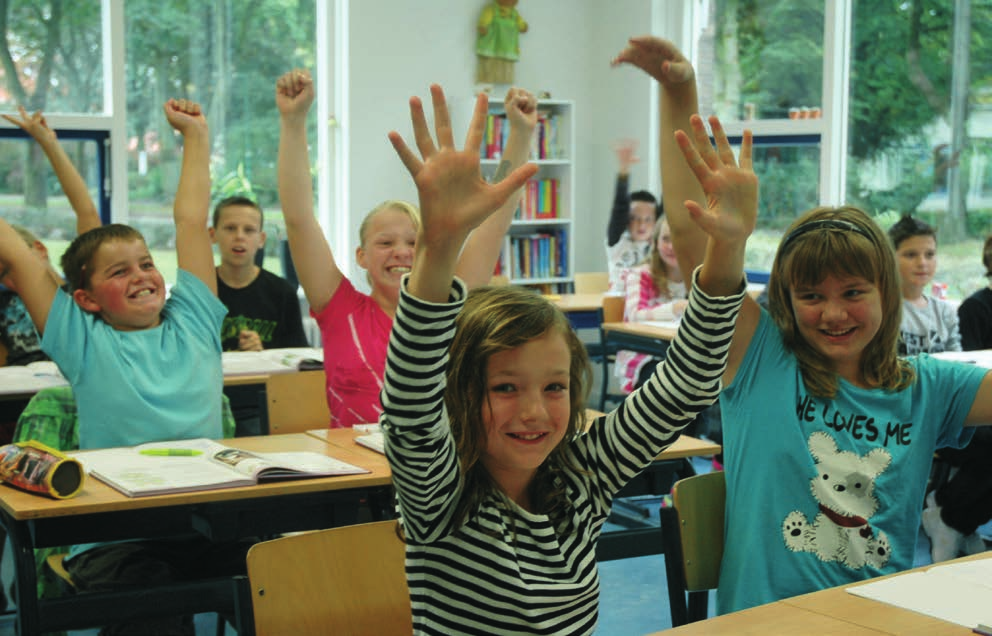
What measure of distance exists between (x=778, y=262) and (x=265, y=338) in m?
2.91

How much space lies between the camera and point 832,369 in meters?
1.99

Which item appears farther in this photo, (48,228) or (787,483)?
(48,228)

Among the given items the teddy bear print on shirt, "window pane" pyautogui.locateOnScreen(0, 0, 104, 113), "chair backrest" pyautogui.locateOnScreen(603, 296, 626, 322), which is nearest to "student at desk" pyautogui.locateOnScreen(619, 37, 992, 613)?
the teddy bear print on shirt

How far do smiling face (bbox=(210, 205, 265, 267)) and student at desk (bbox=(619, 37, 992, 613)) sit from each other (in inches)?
116

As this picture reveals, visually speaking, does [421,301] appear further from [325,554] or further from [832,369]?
[832,369]

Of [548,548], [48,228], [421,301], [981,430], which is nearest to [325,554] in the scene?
[548,548]

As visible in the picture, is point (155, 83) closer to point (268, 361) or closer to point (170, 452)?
point (268, 361)

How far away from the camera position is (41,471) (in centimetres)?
217

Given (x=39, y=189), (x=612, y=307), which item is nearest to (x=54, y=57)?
(x=39, y=189)

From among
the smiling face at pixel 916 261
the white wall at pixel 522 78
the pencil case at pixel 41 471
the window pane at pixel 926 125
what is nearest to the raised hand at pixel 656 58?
the pencil case at pixel 41 471

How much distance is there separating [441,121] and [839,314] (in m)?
1.03

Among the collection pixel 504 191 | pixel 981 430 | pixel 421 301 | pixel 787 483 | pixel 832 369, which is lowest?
pixel 981 430

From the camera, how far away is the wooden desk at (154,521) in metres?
2.17

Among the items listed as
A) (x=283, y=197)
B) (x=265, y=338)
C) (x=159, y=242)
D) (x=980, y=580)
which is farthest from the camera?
(x=159, y=242)
